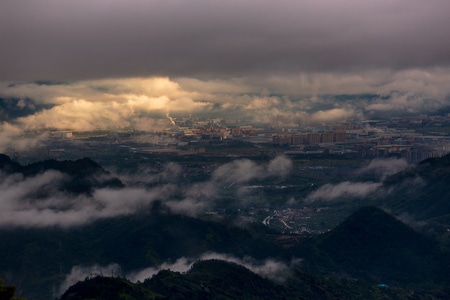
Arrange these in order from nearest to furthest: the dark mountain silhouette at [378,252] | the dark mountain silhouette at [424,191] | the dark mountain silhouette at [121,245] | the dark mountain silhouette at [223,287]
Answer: the dark mountain silhouette at [223,287], the dark mountain silhouette at [121,245], the dark mountain silhouette at [378,252], the dark mountain silhouette at [424,191]

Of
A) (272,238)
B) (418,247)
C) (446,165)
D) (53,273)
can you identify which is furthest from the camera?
(446,165)

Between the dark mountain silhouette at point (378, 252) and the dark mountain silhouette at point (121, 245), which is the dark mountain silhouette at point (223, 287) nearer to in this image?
the dark mountain silhouette at point (378, 252)

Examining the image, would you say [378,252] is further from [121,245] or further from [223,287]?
[121,245]

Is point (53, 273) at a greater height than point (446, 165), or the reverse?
point (446, 165)

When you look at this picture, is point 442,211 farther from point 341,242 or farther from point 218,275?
point 218,275

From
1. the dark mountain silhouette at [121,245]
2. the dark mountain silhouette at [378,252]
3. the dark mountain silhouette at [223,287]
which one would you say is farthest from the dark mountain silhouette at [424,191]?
the dark mountain silhouette at [223,287]

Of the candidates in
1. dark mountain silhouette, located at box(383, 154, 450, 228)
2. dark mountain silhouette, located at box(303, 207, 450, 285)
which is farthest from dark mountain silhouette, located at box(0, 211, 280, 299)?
dark mountain silhouette, located at box(383, 154, 450, 228)

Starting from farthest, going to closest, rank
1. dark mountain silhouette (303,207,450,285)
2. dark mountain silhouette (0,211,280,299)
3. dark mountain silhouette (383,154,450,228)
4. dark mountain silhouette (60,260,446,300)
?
1. dark mountain silhouette (383,154,450,228)
2. dark mountain silhouette (303,207,450,285)
3. dark mountain silhouette (0,211,280,299)
4. dark mountain silhouette (60,260,446,300)

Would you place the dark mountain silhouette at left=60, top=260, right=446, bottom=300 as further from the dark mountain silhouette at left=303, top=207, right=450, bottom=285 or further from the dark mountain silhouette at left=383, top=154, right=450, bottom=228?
the dark mountain silhouette at left=383, top=154, right=450, bottom=228

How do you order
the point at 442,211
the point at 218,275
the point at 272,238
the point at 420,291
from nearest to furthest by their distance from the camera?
the point at 218,275, the point at 420,291, the point at 272,238, the point at 442,211

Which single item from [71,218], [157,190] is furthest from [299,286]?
[157,190]

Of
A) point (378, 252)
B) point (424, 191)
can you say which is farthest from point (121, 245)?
point (424, 191)
